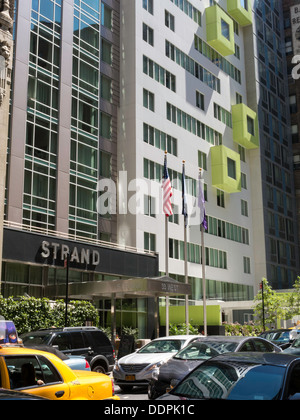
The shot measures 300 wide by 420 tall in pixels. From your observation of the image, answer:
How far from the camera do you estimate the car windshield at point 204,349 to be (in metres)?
13.8

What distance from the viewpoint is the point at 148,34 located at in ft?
155

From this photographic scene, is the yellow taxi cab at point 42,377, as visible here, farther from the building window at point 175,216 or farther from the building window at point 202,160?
the building window at point 202,160

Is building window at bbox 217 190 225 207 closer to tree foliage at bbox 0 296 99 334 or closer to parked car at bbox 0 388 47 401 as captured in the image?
tree foliage at bbox 0 296 99 334

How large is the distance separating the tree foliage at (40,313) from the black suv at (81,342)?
9005 millimetres

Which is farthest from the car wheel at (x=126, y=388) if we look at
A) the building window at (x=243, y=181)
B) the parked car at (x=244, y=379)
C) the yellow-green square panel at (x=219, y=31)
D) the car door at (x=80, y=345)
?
the yellow-green square panel at (x=219, y=31)

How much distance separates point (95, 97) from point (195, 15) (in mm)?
19666

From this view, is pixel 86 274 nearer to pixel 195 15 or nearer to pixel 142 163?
pixel 142 163

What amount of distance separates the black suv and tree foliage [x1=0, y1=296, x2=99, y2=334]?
29.5 ft

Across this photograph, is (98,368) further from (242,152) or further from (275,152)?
(275,152)

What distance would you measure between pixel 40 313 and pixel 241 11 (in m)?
48.9

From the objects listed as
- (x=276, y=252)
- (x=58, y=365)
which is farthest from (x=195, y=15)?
(x=58, y=365)

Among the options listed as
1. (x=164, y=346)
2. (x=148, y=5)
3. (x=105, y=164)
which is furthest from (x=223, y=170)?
(x=164, y=346)

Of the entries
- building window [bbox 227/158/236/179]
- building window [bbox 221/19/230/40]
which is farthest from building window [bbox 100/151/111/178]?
building window [bbox 221/19/230/40]

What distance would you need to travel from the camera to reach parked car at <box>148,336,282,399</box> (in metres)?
13.0
